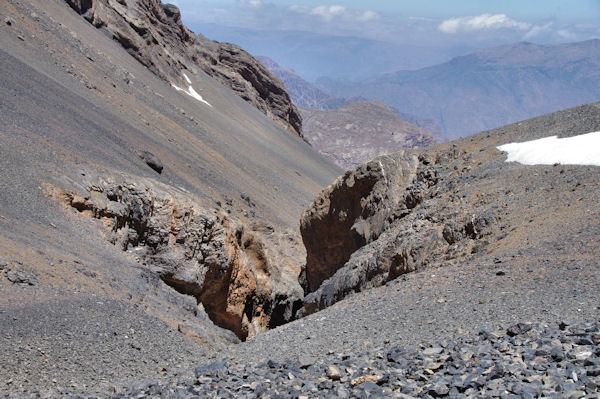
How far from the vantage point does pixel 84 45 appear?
127ft

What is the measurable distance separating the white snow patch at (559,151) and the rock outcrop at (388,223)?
1708 mm

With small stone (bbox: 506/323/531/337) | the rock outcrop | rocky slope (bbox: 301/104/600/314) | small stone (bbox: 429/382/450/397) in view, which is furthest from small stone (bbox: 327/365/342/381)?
the rock outcrop

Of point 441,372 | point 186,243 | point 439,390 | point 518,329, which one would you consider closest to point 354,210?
point 186,243

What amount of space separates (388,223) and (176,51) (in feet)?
204

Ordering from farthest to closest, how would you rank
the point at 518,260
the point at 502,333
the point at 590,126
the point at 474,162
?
1. the point at 474,162
2. the point at 590,126
3. the point at 518,260
4. the point at 502,333

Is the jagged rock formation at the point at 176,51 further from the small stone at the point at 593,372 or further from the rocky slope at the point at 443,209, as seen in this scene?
the small stone at the point at 593,372

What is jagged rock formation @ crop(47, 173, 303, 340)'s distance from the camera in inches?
607

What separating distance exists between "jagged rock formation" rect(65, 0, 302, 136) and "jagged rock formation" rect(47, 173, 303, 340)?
3719 centimetres

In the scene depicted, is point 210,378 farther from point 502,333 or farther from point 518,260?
point 518,260

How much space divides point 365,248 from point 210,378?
10461 mm

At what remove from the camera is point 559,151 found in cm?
1459

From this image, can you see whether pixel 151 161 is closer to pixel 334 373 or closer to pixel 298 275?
pixel 298 275

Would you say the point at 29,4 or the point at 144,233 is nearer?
the point at 144,233

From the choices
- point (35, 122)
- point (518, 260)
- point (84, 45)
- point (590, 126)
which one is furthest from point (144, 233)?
point (84, 45)
